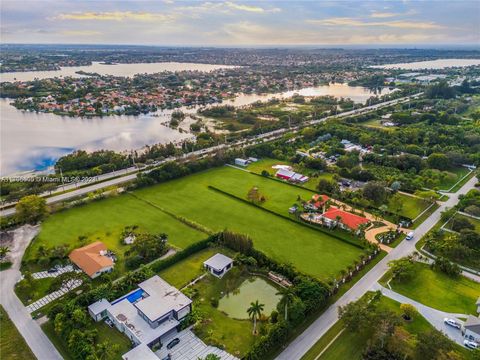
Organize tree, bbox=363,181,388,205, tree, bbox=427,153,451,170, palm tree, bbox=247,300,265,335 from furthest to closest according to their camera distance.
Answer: tree, bbox=427,153,451,170
tree, bbox=363,181,388,205
palm tree, bbox=247,300,265,335

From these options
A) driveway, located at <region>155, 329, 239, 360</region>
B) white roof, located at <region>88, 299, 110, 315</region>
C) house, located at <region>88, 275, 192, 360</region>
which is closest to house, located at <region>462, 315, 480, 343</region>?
driveway, located at <region>155, 329, 239, 360</region>

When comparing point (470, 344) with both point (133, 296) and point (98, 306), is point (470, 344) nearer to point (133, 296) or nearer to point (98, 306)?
point (133, 296)

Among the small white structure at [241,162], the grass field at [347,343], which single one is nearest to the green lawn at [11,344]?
the grass field at [347,343]

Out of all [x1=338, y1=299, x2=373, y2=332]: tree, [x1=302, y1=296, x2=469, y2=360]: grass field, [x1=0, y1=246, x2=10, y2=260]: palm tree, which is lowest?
[x1=302, y1=296, x2=469, y2=360]: grass field

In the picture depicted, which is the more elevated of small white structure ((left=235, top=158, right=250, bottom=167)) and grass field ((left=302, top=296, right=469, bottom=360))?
small white structure ((left=235, top=158, right=250, bottom=167))

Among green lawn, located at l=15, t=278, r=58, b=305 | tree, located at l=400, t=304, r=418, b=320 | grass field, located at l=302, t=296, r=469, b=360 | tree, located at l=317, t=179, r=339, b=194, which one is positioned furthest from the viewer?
tree, located at l=317, t=179, r=339, b=194

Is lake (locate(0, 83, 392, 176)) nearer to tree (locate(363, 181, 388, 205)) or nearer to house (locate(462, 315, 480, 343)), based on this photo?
tree (locate(363, 181, 388, 205))

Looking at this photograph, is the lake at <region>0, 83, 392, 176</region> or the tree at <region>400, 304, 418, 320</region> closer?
the tree at <region>400, 304, 418, 320</region>
